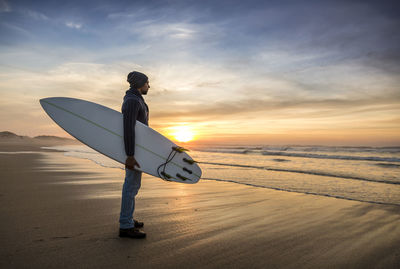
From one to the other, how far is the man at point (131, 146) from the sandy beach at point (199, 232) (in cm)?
16

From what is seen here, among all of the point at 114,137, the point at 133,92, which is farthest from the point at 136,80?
the point at 114,137

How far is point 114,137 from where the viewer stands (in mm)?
3301

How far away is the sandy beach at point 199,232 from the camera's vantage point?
2.10 m

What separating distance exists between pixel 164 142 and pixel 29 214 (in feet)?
6.86

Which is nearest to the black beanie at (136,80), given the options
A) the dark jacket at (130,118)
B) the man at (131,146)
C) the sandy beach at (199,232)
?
the man at (131,146)

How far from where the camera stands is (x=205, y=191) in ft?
17.5

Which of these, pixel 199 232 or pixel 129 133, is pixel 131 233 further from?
pixel 129 133

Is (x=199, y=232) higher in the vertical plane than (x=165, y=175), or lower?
lower

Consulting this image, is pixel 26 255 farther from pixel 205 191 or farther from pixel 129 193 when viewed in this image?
pixel 205 191

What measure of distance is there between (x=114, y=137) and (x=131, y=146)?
0.90 m

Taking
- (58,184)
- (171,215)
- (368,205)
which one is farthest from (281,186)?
(58,184)

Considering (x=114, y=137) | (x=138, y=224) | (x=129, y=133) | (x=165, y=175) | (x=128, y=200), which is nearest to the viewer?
(x=129, y=133)

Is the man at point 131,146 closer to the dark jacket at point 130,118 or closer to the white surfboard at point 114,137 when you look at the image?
the dark jacket at point 130,118

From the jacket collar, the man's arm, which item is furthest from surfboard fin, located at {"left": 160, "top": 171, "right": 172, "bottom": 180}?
the jacket collar
